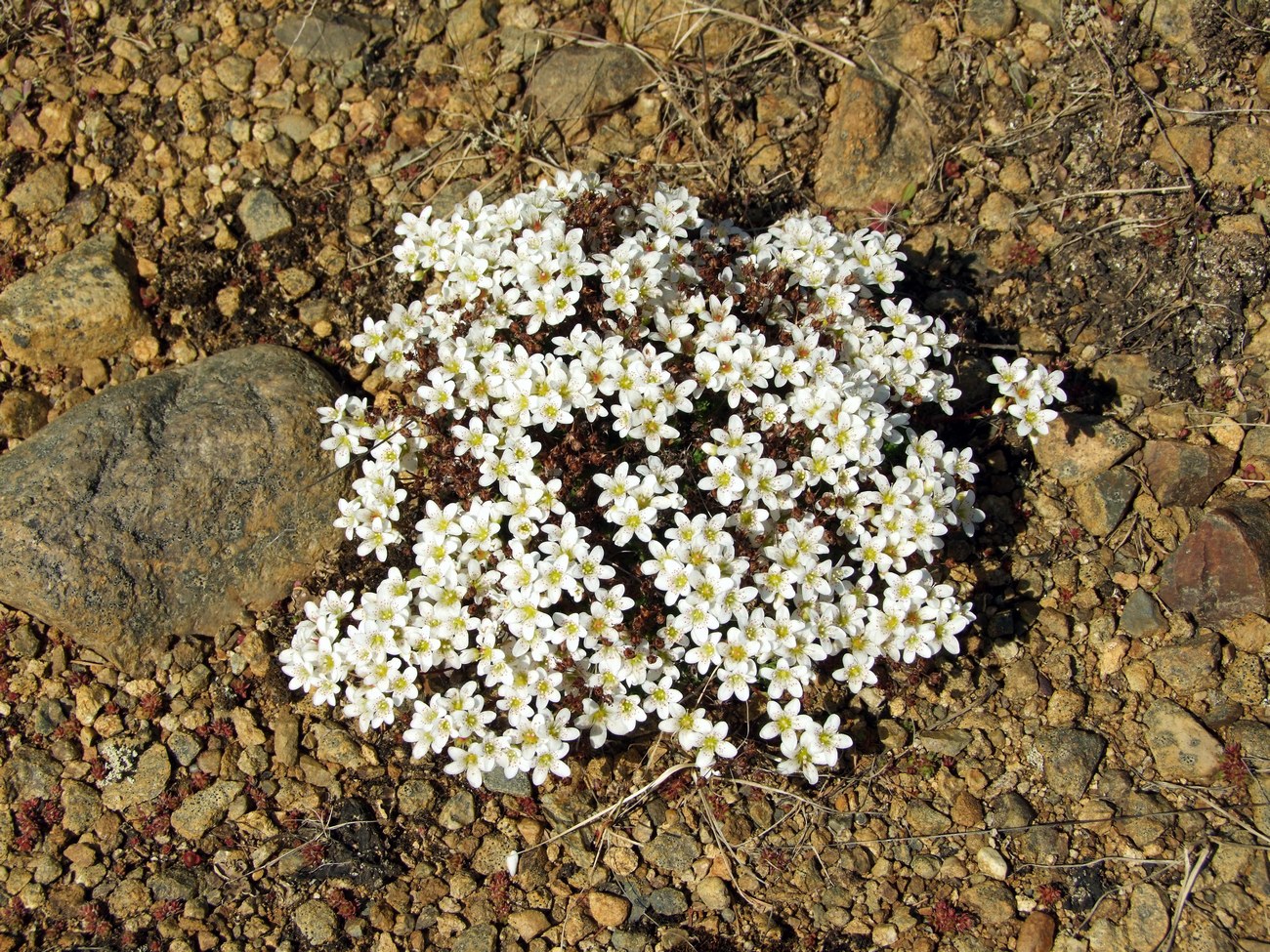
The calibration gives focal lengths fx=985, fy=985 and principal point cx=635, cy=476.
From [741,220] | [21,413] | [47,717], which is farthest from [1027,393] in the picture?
[21,413]

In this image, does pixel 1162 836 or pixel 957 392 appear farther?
pixel 957 392

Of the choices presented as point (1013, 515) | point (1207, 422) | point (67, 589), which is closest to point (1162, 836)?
point (1013, 515)

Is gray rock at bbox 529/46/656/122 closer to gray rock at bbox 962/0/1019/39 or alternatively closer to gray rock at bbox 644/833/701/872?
gray rock at bbox 962/0/1019/39

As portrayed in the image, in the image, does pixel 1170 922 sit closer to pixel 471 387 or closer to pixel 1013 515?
pixel 1013 515

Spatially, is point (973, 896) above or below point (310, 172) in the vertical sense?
below

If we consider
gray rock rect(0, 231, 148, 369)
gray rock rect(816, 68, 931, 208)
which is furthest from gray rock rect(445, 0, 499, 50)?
gray rock rect(0, 231, 148, 369)

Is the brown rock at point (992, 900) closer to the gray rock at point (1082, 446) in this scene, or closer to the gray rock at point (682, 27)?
the gray rock at point (1082, 446)
